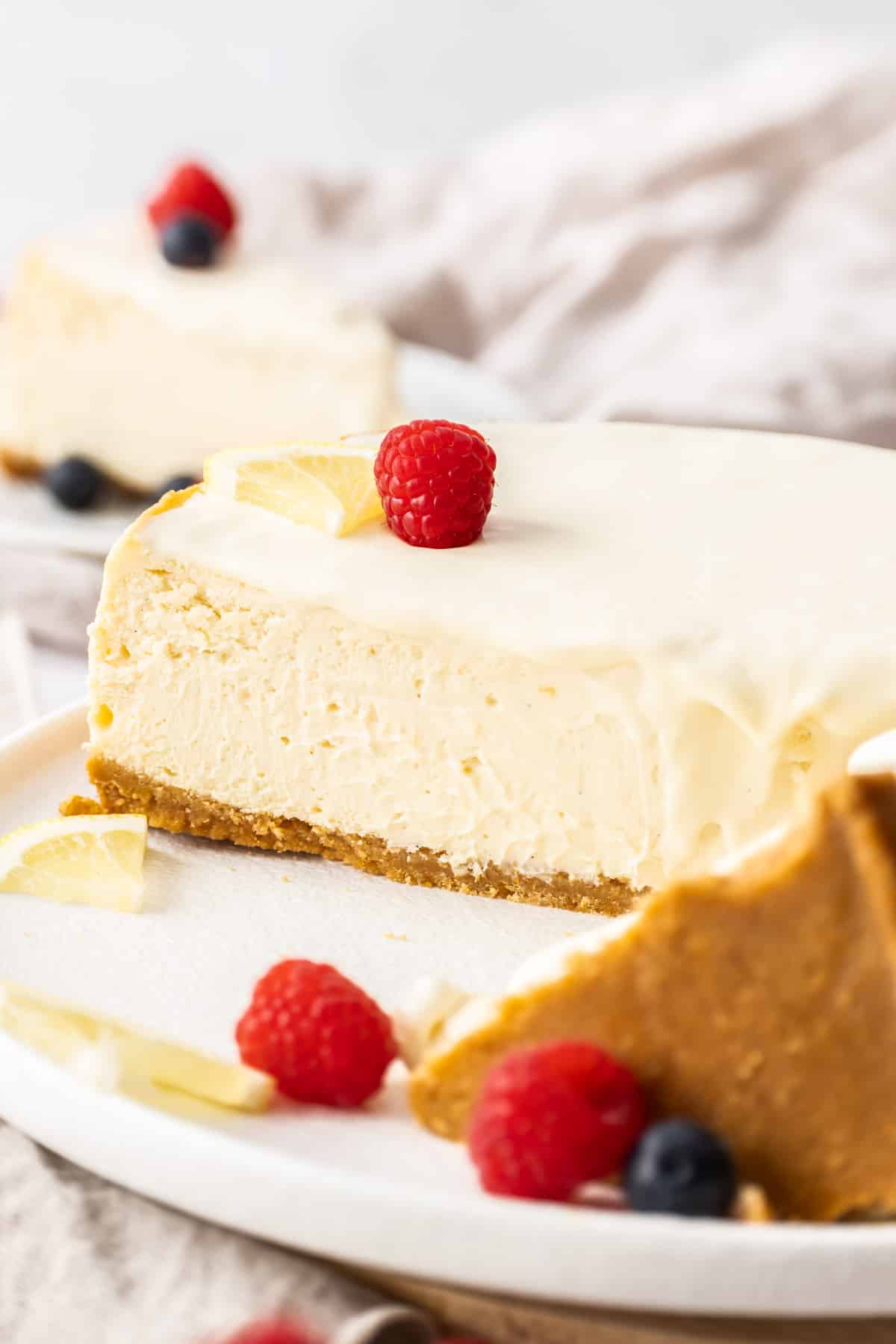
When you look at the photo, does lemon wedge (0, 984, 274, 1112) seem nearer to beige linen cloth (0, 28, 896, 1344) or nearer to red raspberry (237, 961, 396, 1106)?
red raspberry (237, 961, 396, 1106)

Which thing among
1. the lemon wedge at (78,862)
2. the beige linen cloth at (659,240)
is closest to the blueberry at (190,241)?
the beige linen cloth at (659,240)

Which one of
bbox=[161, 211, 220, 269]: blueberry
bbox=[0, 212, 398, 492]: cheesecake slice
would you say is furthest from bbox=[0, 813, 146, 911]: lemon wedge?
bbox=[161, 211, 220, 269]: blueberry

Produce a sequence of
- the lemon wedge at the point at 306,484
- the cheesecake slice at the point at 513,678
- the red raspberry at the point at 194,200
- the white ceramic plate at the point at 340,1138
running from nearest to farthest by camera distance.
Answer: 1. the white ceramic plate at the point at 340,1138
2. the cheesecake slice at the point at 513,678
3. the lemon wedge at the point at 306,484
4. the red raspberry at the point at 194,200

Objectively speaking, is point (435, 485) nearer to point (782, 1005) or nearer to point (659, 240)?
point (782, 1005)

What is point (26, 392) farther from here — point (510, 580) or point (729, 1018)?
point (729, 1018)

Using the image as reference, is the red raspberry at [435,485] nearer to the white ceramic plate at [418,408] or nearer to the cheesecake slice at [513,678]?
the cheesecake slice at [513,678]

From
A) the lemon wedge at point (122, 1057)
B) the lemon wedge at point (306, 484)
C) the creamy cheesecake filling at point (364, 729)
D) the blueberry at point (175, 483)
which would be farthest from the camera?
the blueberry at point (175, 483)
